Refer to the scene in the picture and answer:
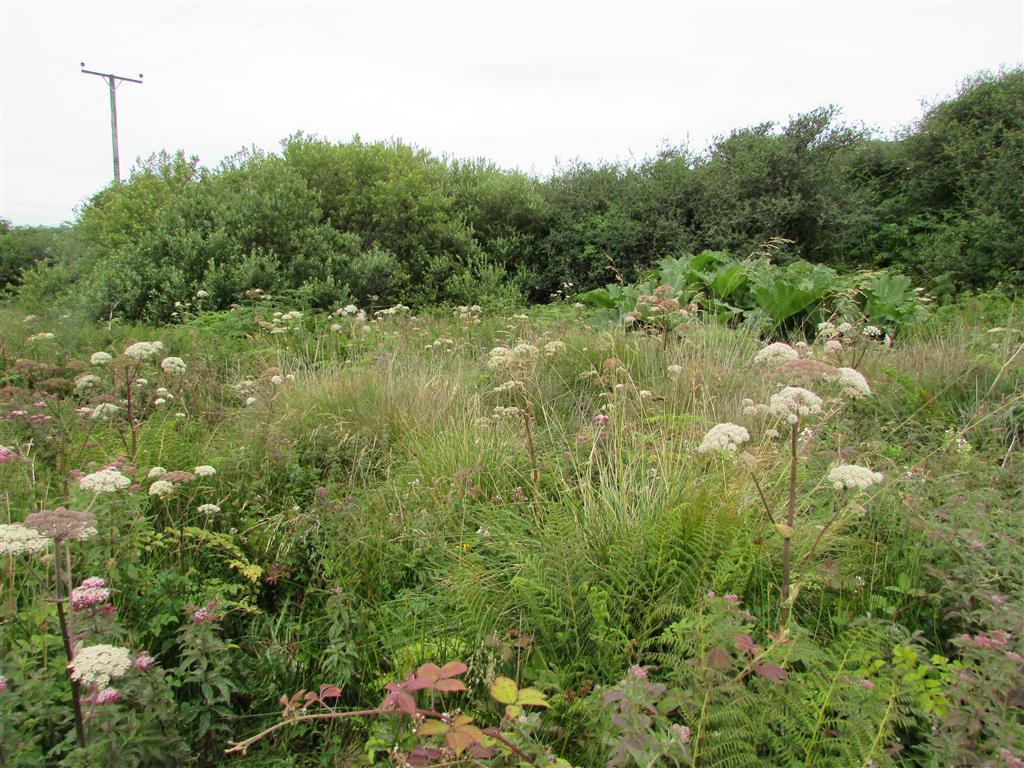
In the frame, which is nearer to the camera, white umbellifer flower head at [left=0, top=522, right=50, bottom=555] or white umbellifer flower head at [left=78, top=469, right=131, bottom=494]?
white umbellifer flower head at [left=0, top=522, right=50, bottom=555]

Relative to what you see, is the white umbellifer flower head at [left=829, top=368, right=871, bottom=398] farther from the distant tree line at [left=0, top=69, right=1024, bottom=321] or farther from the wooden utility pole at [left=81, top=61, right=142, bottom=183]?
the wooden utility pole at [left=81, top=61, right=142, bottom=183]

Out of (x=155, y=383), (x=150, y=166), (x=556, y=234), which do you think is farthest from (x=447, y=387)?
(x=150, y=166)

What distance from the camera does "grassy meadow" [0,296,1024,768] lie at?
1.57m

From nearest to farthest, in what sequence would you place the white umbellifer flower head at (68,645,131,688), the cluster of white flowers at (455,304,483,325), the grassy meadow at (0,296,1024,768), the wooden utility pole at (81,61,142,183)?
1. the white umbellifer flower head at (68,645,131,688)
2. the grassy meadow at (0,296,1024,768)
3. the cluster of white flowers at (455,304,483,325)
4. the wooden utility pole at (81,61,142,183)

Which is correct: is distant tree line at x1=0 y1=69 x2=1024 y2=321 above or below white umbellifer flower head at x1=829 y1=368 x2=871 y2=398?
above

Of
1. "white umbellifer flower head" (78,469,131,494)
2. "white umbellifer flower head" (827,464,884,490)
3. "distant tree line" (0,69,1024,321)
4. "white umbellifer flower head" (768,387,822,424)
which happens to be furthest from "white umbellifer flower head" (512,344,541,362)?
"distant tree line" (0,69,1024,321)

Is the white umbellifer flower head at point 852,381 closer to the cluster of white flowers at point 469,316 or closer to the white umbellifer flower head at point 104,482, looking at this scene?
the white umbellifer flower head at point 104,482

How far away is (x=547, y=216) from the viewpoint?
38.4ft

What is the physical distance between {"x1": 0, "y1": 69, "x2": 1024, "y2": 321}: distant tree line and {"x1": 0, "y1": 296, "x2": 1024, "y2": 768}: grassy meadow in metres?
5.01

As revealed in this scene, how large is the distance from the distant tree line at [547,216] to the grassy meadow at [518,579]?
197 inches

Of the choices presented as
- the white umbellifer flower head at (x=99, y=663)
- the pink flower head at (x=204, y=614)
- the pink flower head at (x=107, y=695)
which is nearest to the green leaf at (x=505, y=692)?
the white umbellifer flower head at (x=99, y=663)

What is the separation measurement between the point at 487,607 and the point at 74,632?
1218 mm

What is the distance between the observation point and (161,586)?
7.37ft

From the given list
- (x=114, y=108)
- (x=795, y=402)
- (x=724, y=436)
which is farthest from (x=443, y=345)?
(x=114, y=108)
